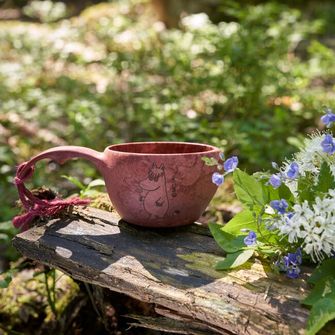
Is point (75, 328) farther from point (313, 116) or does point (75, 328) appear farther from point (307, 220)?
point (313, 116)

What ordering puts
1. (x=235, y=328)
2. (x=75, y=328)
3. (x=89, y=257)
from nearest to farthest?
(x=235, y=328)
(x=89, y=257)
(x=75, y=328)

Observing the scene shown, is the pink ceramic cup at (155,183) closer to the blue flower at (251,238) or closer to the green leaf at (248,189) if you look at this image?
the green leaf at (248,189)

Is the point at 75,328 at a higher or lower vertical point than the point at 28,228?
lower

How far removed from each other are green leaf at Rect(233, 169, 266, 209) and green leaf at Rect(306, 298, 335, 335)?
328 mm

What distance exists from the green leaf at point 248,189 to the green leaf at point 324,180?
0.16 metres

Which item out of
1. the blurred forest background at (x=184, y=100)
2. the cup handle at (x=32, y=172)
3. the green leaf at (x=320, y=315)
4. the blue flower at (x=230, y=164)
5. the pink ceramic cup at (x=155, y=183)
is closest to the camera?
the green leaf at (x=320, y=315)

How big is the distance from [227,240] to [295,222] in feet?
0.85

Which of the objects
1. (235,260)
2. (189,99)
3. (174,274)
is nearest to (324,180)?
(235,260)

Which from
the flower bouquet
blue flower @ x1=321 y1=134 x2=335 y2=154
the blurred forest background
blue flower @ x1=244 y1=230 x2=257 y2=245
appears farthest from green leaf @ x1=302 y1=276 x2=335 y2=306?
the blurred forest background

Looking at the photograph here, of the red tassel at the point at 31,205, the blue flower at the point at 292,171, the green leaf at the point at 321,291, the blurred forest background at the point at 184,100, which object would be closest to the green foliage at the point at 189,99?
the blurred forest background at the point at 184,100

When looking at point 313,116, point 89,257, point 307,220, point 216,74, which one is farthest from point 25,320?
point 313,116

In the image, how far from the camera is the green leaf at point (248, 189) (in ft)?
4.29

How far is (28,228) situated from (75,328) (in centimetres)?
55

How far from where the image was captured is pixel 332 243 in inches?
44.0
